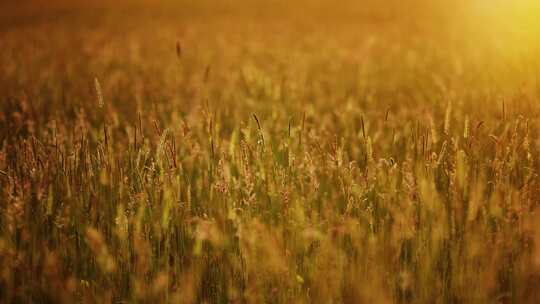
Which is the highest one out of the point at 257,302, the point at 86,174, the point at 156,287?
the point at 86,174

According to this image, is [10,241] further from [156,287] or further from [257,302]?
[257,302]

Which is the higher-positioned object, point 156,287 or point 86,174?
point 86,174

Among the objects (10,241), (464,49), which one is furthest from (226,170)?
(464,49)

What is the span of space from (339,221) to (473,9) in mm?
13072

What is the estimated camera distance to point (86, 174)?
2305 mm

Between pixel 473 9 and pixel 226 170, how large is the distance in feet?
43.7

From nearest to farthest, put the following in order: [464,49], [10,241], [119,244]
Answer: [10,241] < [119,244] < [464,49]

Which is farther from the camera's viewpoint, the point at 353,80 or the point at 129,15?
the point at 129,15

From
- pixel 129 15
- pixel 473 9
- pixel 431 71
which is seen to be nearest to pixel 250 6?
pixel 129 15

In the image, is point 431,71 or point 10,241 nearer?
point 10,241

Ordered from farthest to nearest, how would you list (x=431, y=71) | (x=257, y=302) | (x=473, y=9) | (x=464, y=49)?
(x=473, y=9)
(x=464, y=49)
(x=431, y=71)
(x=257, y=302)

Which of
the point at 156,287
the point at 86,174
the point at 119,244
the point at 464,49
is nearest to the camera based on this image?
the point at 156,287

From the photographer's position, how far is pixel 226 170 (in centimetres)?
201

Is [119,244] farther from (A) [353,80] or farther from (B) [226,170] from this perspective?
(A) [353,80]
